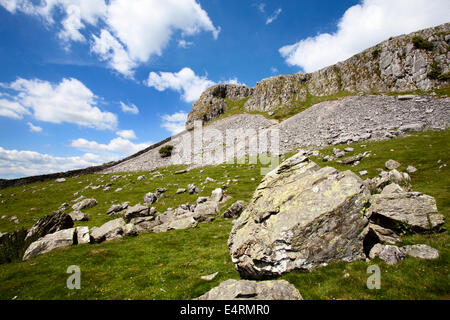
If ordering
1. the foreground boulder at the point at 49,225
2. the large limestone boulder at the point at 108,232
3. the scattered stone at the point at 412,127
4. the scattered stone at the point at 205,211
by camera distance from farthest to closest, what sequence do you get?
the scattered stone at the point at 412,127, the scattered stone at the point at 205,211, the foreground boulder at the point at 49,225, the large limestone boulder at the point at 108,232

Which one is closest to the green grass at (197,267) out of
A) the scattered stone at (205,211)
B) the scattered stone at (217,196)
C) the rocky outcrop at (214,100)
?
the scattered stone at (205,211)

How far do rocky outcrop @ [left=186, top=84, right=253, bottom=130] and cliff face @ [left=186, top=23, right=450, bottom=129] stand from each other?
672cm

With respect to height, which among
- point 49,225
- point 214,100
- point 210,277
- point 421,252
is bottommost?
point 210,277

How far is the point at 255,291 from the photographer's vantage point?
26.1 ft

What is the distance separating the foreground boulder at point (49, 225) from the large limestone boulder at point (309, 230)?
23.3 meters

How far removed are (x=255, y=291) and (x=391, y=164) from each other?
1128 inches

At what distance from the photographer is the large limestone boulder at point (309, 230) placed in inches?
390

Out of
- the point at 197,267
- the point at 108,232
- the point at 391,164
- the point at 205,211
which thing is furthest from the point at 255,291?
the point at 391,164

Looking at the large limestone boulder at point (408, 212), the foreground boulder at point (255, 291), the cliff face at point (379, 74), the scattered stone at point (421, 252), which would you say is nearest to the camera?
the foreground boulder at point (255, 291)

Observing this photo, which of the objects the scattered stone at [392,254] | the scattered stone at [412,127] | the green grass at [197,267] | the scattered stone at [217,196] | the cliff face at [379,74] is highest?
the cliff face at [379,74]

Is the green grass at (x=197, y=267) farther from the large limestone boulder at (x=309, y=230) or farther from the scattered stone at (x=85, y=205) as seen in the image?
the scattered stone at (x=85, y=205)

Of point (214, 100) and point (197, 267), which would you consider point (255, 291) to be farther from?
point (214, 100)

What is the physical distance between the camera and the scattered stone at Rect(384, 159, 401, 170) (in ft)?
85.2
